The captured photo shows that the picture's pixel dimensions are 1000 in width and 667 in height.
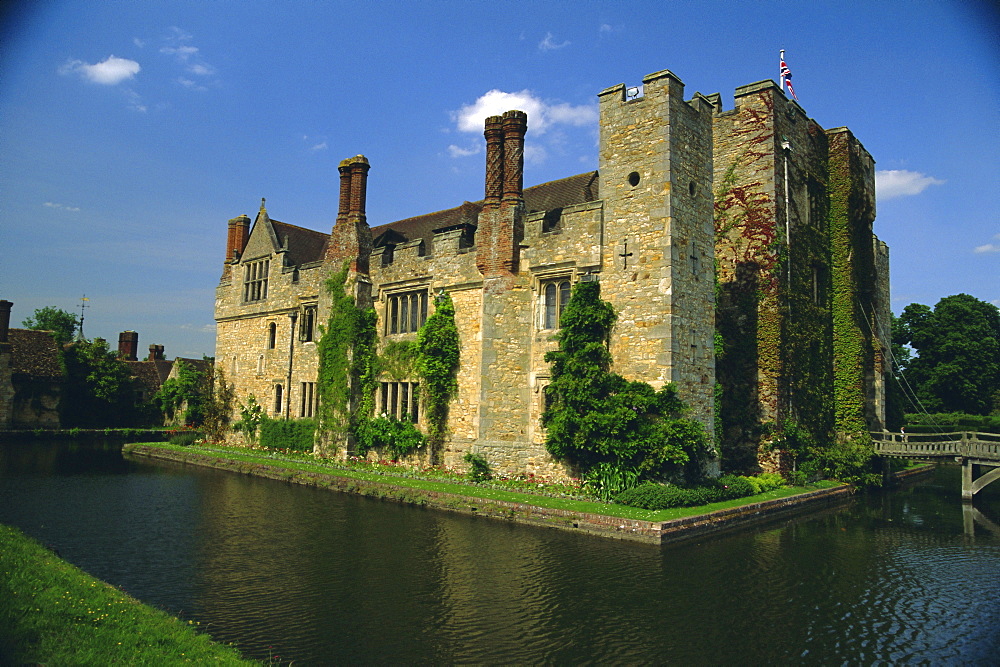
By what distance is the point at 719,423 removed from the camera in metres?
20.2

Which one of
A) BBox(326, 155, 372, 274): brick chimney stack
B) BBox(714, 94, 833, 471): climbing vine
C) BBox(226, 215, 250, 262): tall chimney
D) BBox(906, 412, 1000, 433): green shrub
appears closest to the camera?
BBox(714, 94, 833, 471): climbing vine

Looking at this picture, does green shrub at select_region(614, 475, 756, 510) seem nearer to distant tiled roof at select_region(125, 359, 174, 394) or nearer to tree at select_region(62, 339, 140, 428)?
tree at select_region(62, 339, 140, 428)

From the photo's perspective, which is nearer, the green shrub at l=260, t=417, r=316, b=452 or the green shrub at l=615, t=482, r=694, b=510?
the green shrub at l=615, t=482, r=694, b=510

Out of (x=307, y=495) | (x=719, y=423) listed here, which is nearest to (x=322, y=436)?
(x=307, y=495)

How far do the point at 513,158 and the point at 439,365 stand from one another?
806cm

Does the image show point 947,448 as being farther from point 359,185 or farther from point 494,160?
point 359,185

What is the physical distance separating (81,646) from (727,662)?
26.0ft

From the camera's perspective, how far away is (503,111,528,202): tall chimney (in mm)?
22078

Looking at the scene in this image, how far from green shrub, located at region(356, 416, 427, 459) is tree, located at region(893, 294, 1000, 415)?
4580 centimetres

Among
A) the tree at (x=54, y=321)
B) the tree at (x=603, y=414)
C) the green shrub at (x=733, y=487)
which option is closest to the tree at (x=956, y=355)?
the green shrub at (x=733, y=487)

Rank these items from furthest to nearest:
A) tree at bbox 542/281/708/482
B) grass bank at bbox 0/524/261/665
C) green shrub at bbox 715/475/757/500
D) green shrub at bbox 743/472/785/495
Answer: green shrub at bbox 743/472/785/495
green shrub at bbox 715/475/757/500
tree at bbox 542/281/708/482
grass bank at bbox 0/524/261/665

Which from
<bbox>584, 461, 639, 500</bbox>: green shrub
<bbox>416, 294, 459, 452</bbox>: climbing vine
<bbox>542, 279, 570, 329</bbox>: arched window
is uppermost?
<bbox>542, 279, 570, 329</bbox>: arched window

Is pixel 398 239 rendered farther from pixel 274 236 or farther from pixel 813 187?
pixel 813 187

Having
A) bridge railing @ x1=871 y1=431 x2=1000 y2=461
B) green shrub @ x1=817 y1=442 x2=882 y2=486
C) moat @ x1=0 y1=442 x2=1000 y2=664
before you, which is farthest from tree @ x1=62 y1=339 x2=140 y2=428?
bridge railing @ x1=871 y1=431 x2=1000 y2=461
